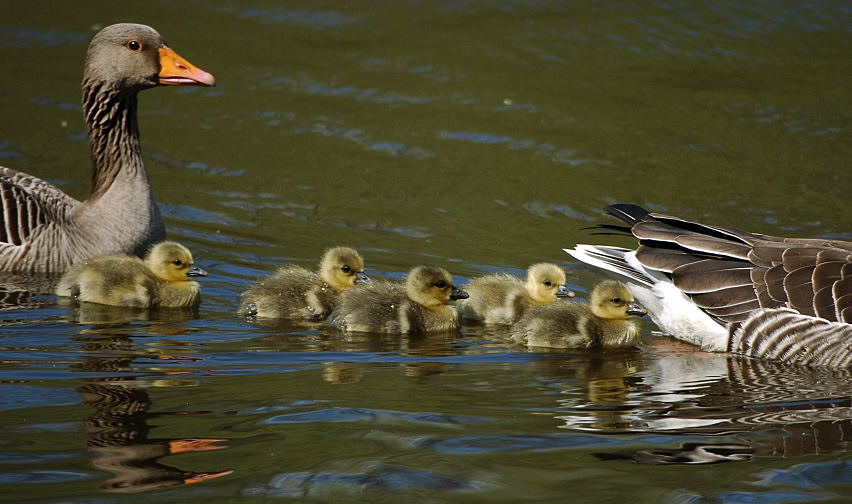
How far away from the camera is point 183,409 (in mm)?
5750

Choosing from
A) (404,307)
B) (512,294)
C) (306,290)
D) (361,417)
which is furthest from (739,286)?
(361,417)

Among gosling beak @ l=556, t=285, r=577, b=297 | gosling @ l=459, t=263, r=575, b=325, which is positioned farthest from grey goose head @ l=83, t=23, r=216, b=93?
gosling beak @ l=556, t=285, r=577, b=297

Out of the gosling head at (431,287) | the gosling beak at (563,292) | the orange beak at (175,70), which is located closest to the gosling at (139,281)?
the gosling head at (431,287)

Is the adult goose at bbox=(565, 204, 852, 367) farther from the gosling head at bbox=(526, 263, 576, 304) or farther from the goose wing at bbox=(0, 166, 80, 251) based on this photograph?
the goose wing at bbox=(0, 166, 80, 251)

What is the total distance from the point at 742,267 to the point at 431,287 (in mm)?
1968

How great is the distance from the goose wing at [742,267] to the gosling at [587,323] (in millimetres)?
330

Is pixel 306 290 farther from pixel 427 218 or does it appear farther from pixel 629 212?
pixel 427 218

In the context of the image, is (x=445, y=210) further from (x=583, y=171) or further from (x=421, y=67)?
(x=421, y=67)

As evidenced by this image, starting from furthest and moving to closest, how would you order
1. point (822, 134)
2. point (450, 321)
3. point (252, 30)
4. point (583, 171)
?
point (252, 30) → point (822, 134) → point (583, 171) → point (450, 321)

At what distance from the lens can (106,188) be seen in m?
9.68

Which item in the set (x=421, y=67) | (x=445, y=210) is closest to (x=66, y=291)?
(x=445, y=210)

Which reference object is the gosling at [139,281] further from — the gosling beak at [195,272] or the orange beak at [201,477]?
the orange beak at [201,477]

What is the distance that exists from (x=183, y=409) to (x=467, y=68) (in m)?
11.2

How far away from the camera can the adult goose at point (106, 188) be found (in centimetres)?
918
